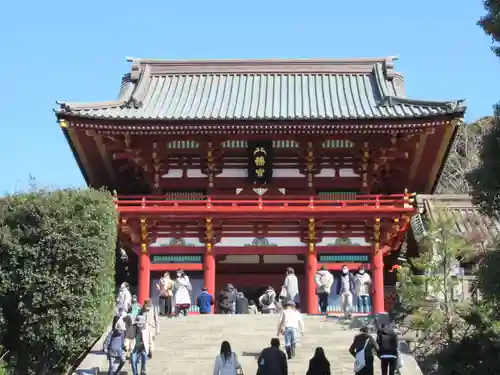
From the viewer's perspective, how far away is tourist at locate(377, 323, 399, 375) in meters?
14.6

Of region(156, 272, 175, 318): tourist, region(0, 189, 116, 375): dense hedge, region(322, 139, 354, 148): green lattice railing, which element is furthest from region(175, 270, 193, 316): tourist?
region(322, 139, 354, 148): green lattice railing

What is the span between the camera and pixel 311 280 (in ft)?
85.2

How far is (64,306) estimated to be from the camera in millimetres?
18109

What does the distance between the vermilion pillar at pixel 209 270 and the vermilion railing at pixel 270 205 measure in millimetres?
1429

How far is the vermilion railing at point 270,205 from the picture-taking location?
1021 inches

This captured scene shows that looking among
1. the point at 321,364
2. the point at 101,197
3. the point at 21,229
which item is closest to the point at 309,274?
the point at 101,197

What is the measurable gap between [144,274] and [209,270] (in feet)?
6.96

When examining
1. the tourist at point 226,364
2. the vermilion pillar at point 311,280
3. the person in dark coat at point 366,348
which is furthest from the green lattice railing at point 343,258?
the tourist at point 226,364

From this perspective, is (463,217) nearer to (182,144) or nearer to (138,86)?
(182,144)

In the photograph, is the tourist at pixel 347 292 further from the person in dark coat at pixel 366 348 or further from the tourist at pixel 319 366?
the tourist at pixel 319 366

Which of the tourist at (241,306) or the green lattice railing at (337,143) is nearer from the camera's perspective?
the tourist at (241,306)

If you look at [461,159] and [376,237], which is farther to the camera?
[461,159]

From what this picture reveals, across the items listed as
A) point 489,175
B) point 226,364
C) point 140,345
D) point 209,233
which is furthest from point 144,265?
point 489,175

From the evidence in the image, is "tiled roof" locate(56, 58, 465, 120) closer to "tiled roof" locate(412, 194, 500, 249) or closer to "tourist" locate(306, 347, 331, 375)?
"tiled roof" locate(412, 194, 500, 249)
